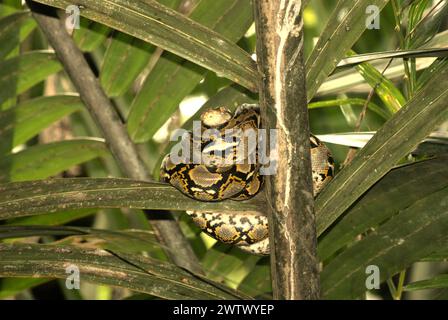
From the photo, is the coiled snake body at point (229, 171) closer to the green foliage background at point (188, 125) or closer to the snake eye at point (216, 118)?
the snake eye at point (216, 118)

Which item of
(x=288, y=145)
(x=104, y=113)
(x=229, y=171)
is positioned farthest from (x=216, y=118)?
(x=288, y=145)

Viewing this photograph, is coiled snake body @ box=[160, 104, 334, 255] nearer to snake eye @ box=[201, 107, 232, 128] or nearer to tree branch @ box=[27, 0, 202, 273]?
snake eye @ box=[201, 107, 232, 128]

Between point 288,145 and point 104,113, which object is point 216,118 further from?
point 288,145

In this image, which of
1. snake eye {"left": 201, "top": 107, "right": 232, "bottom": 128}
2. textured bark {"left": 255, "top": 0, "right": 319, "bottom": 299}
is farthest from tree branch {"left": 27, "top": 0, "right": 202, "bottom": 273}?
textured bark {"left": 255, "top": 0, "right": 319, "bottom": 299}

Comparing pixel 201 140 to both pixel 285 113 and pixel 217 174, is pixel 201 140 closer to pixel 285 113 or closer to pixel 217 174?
pixel 217 174

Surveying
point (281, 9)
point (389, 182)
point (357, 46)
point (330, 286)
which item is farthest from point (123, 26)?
point (357, 46)

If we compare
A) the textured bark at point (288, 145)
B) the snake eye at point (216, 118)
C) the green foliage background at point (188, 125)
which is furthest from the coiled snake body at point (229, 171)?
the textured bark at point (288, 145)
